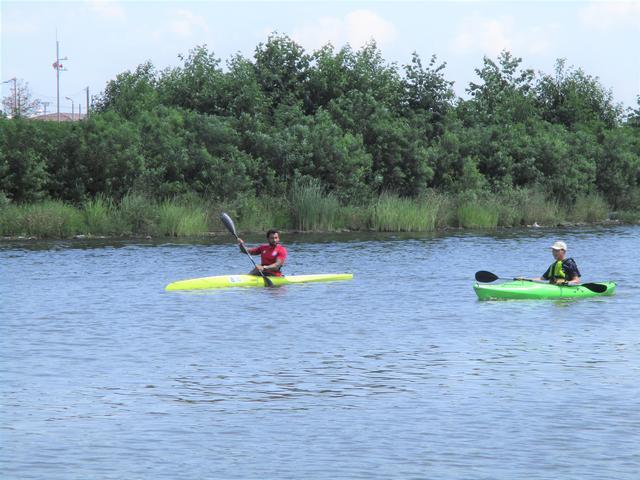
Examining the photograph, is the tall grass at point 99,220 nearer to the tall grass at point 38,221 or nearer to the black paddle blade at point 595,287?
the tall grass at point 38,221

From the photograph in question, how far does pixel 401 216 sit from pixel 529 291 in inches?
900

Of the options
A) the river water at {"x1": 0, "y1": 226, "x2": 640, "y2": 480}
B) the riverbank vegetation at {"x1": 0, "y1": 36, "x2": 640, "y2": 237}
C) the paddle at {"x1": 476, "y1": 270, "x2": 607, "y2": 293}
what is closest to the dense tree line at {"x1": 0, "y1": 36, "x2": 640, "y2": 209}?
the riverbank vegetation at {"x1": 0, "y1": 36, "x2": 640, "y2": 237}

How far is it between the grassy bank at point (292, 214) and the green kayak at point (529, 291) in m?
20.3

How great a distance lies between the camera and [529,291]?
23703 millimetres

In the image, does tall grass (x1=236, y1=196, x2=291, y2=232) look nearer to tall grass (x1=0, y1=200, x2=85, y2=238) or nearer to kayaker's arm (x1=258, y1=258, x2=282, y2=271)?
tall grass (x1=0, y1=200, x2=85, y2=238)

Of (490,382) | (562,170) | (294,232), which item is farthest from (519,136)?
(490,382)

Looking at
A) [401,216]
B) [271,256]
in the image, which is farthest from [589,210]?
[271,256]

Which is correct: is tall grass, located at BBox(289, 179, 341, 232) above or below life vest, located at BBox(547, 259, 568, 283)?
above

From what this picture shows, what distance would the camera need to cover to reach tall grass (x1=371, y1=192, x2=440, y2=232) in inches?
1828

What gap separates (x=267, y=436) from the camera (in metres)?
12.4

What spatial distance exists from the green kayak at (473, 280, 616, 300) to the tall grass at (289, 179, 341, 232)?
21892 millimetres

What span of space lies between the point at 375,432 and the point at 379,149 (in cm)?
3926

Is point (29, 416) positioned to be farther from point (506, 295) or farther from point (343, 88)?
point (343, 88)

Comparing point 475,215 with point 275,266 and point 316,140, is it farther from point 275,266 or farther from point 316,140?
point 275,266
